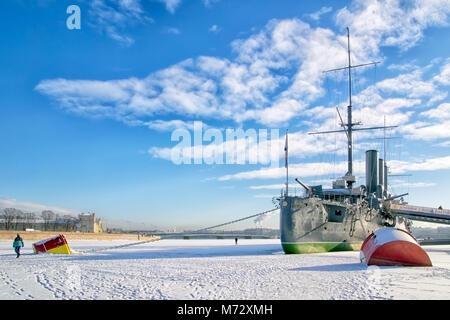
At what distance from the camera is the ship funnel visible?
38500 mm

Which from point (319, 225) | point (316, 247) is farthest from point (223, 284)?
point (319, 225)

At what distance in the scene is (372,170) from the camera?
127 feet

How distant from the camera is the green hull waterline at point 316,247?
2645 centimetres

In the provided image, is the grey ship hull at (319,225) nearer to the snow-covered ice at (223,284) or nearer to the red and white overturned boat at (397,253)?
the red and white overturned boat at (397,253)

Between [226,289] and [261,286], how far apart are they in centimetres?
127

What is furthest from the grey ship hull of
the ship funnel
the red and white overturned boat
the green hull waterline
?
the red and white overturned boat

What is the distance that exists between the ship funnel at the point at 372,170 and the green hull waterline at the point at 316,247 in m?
10.9

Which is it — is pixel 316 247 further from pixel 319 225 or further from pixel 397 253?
pixel 397 253

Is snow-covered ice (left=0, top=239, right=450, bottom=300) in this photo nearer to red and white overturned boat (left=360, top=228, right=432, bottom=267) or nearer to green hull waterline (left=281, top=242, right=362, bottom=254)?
red and white overturned boat (left=360, top=228, right=432, bottom=267)

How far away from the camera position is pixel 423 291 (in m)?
10.2

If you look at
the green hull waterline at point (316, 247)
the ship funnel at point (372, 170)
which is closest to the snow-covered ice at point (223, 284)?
the green hull waterline at point (316, 247)

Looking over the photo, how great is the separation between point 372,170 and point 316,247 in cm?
1561
